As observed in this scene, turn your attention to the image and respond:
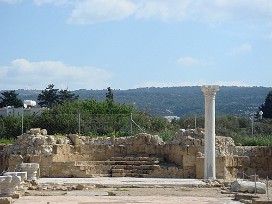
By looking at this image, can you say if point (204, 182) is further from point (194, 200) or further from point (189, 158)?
point (194, 200)

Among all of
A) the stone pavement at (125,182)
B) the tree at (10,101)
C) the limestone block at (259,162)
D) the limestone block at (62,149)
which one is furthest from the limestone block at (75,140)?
the tree at (10,101)

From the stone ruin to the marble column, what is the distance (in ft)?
6.23

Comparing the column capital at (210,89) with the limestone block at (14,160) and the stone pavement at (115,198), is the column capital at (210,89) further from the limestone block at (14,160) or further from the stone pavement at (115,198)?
the limestone block at (14,160)

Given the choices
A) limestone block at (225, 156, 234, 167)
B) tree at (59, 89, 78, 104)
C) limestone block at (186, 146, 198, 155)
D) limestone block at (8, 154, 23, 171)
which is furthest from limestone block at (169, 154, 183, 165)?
tree at (59, 89, 78, 104)

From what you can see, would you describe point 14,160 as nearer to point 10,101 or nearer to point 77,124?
point 77,124

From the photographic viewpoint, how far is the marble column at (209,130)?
2700 cm

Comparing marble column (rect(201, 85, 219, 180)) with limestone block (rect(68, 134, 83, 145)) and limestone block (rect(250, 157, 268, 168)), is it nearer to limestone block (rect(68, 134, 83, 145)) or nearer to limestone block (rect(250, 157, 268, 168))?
limestone block (rect(250, 157, 268, 168))

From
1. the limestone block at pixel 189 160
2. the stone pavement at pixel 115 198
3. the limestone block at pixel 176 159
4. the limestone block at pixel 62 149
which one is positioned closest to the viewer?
the stone pavement at pixel 115 198

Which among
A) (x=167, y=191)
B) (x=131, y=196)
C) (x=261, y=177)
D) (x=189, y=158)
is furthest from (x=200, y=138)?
(x=131, y=196)

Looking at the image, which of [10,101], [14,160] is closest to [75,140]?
[14,160]

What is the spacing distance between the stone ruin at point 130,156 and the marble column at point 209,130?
6.23ft

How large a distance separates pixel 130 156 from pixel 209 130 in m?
5.79

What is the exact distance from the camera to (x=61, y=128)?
129ft

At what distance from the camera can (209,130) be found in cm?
2736
